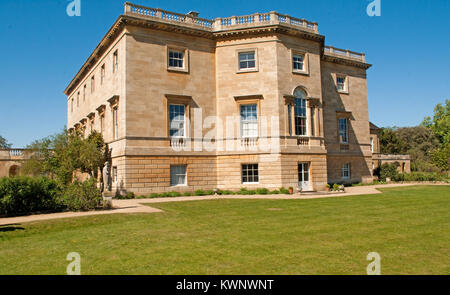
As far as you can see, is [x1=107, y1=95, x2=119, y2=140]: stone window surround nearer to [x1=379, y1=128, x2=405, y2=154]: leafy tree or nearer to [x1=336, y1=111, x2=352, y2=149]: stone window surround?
[x1=336, y1=111, x2=352, y2=149]: stone window surround

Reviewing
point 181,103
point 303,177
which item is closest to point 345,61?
point 303,177

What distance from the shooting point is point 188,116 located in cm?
2628

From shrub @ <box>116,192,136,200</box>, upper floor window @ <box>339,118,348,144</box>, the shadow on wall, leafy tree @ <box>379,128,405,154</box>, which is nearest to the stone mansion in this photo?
shrub @ <box>116,192,136,200</box>

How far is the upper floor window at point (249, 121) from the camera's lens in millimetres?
26922

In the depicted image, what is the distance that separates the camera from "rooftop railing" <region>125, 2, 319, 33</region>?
83.8ft

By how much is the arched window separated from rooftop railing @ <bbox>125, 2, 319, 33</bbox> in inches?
212

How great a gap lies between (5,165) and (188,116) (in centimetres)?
2689

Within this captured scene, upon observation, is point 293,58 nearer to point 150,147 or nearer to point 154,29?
point 154,29

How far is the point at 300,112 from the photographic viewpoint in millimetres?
27594

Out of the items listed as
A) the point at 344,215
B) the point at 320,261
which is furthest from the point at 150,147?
the point at 320,261

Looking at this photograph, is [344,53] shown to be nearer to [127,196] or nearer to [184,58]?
[184,58]

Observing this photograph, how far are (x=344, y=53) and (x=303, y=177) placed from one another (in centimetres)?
1603

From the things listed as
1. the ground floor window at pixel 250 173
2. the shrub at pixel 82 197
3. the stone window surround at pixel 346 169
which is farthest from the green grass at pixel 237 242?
the stone window surround at pixel 346 169
